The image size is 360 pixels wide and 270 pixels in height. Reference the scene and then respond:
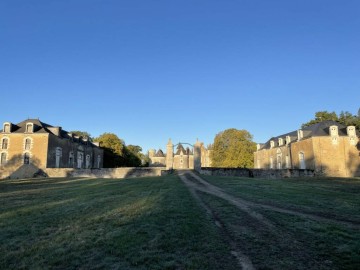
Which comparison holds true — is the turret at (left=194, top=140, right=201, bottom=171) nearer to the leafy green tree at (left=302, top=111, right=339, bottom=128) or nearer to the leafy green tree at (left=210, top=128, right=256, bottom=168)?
the leafy green tree at (left=210, top=128, right=256, bottom=168)

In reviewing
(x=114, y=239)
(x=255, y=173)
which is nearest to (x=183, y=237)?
(x=114, y=239)

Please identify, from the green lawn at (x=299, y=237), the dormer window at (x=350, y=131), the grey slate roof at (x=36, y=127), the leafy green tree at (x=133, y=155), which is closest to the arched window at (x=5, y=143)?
the grey slate roof at (x=36, y=127)

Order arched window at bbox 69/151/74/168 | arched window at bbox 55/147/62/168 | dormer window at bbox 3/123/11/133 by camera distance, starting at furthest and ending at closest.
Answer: arched window at bbox 69/151/74/168 → arched window at bbox 55/147/62/168 → dormer window at bbox 3/123/11/133

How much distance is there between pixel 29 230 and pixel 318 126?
41.1 metres

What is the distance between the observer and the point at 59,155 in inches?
1695

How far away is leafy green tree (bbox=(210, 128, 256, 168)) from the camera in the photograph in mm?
52875

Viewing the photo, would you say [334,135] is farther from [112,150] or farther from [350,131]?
[112,150]

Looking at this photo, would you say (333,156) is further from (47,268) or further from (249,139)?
(47,268)

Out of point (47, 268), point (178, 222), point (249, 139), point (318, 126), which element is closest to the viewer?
point (47, 268)

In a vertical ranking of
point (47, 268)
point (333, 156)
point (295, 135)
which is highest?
point (295, 135)

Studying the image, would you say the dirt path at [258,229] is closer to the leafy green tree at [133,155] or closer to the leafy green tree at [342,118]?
the leafy green tree at [342,118]

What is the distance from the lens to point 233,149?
175 feet

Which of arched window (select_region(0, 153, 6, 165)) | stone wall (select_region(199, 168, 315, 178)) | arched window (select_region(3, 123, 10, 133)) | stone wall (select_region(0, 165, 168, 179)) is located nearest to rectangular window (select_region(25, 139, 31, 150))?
arched window (select_region(3, 123, 10, 133))

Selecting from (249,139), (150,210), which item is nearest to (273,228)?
(150,210)
